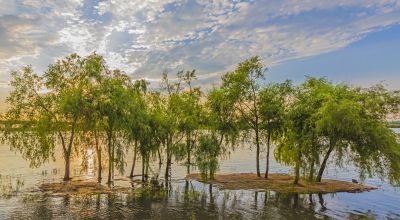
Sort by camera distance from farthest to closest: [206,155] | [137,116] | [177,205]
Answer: [206,155]
[137,116]
[177,205]

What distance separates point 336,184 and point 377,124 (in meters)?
9.87

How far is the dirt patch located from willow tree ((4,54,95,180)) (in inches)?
161

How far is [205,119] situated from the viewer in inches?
1923

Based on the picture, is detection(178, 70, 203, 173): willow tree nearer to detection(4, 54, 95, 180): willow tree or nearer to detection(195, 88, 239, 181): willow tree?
detection(195, 88, 239, 181): willow tree

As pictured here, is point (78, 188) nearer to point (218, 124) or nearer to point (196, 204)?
point (196, 204)

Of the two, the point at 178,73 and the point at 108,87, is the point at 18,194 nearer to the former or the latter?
the point at 108,87

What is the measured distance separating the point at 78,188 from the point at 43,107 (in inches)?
432

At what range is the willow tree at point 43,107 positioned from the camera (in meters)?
40.5

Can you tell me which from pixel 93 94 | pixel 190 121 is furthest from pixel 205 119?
pixel 93 94

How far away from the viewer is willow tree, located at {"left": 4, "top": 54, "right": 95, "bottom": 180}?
4047 centimetres

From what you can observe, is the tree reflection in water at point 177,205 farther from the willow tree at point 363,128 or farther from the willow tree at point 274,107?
the willow tree at point 274,107

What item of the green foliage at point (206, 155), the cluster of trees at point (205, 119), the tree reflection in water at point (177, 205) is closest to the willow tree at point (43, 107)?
the cluster of trees at point (205, 119)

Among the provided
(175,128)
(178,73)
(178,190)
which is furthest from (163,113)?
(178,190)

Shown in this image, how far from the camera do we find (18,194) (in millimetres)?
35812
